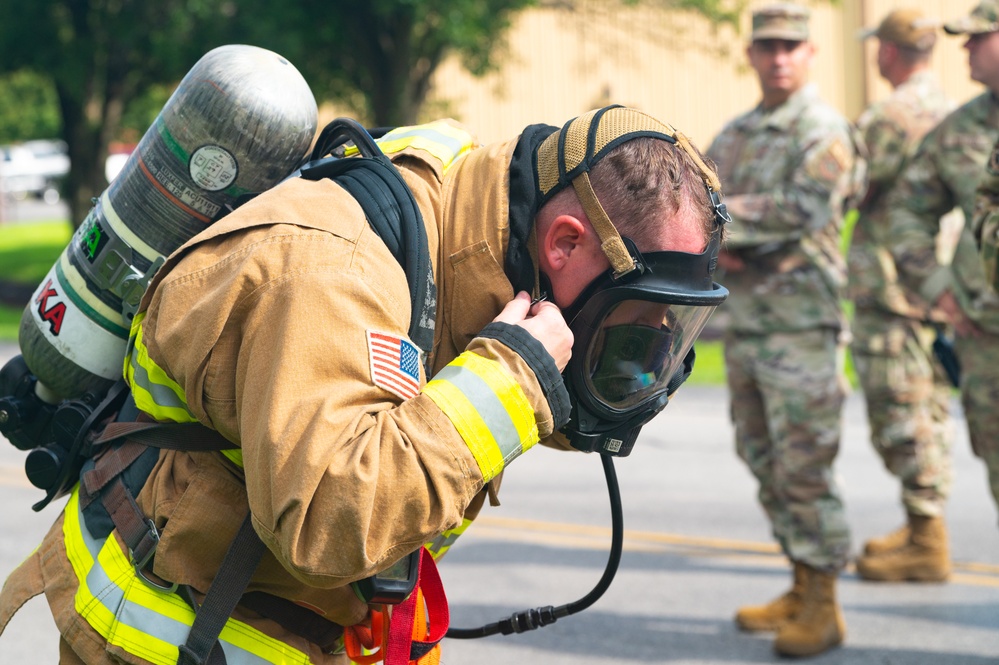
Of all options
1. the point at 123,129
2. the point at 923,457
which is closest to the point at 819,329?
the point at 923,457

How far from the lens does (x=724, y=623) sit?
15.8 ft

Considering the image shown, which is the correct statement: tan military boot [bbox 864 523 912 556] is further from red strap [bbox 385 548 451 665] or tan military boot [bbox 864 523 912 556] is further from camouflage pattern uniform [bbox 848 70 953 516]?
red strap [bbox 385 548 451 665]

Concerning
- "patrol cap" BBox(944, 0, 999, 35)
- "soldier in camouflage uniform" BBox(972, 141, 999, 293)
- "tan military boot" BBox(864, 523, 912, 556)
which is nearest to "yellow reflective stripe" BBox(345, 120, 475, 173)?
"soldier in camouflage uniform" BBox(972, 141, 999, 293)

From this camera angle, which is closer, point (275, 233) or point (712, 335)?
point (275, 233)

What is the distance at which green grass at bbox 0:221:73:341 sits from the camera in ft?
51.0

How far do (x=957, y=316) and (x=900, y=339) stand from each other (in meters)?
1.15

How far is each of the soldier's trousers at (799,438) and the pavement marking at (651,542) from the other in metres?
0.93

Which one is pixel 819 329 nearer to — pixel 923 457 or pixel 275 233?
pixel 923 457

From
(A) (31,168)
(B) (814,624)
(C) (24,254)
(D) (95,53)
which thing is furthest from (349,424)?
(A) (31,168)

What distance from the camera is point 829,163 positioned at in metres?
4.74

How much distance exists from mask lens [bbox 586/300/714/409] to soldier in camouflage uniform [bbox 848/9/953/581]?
3.67m

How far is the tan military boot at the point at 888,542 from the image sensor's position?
215 inches

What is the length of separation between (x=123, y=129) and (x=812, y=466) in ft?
53.2

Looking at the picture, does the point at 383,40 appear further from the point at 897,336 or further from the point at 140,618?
the point at 140,618
